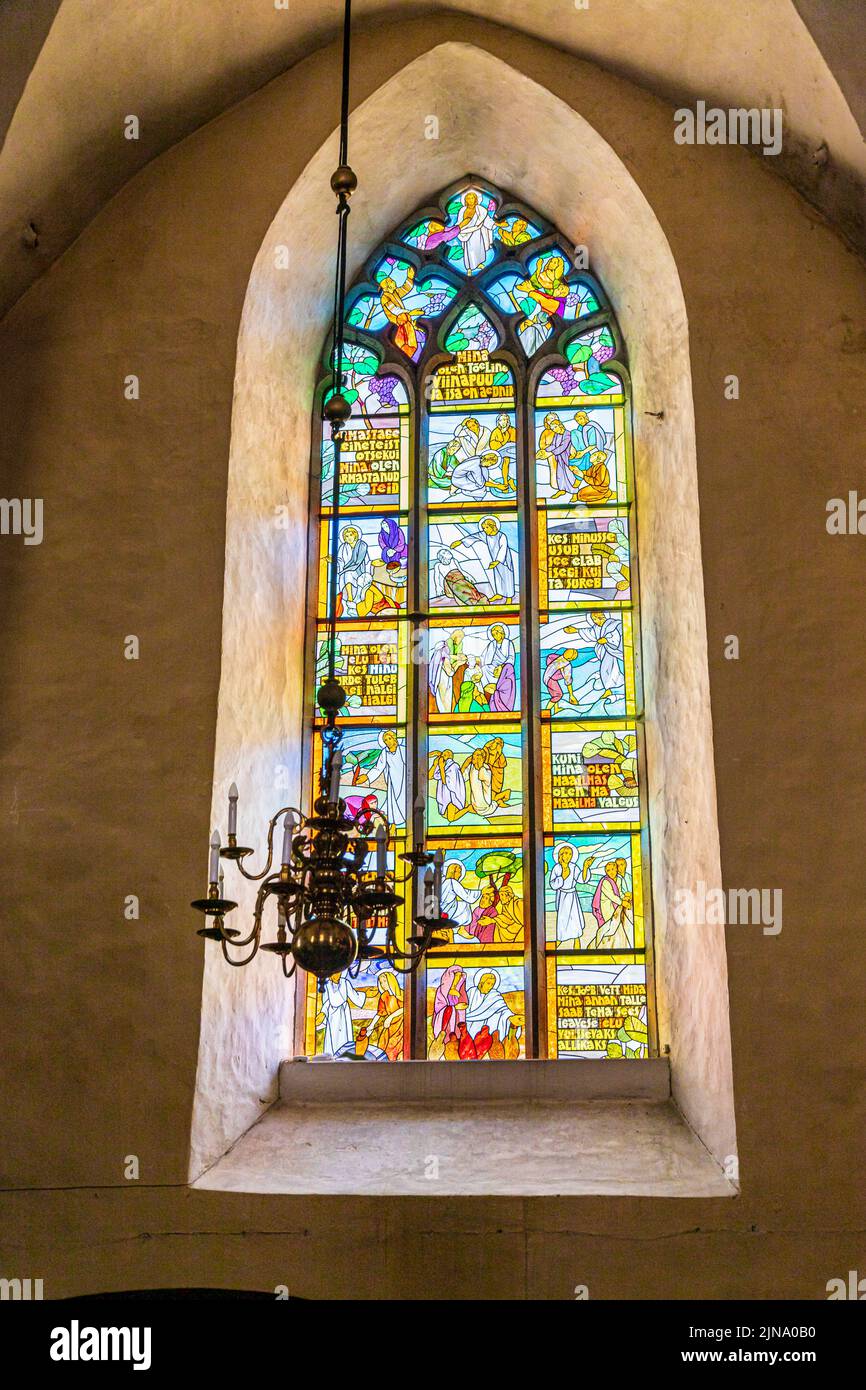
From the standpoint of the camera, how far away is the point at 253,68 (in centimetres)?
675

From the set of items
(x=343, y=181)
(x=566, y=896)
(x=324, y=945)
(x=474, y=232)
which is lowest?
(x=324, y=945)

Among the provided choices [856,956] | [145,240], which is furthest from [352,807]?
[145,240]

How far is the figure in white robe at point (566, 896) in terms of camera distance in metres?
6.16

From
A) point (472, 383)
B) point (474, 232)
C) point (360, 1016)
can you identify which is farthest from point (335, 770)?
point (474, 232)

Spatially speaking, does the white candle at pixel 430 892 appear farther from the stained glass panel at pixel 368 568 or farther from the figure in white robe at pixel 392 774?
the stained glass panel at pixel 368 568

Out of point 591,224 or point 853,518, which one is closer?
point 853,518

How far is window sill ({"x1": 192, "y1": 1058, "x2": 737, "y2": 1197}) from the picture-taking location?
525 centimetres

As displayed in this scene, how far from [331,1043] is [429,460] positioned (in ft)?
8.13

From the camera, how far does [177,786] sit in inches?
226

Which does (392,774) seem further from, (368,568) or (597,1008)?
(597,1008)

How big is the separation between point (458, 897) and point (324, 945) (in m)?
2.32

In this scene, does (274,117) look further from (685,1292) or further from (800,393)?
(685,1292)

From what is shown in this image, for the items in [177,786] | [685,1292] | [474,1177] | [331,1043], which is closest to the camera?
[685,1292]

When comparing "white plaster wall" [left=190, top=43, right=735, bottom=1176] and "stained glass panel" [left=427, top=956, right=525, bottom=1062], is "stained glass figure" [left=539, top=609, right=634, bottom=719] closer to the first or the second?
"white plaster wall" [left=190, top=43, right=735, bottom=1176]
